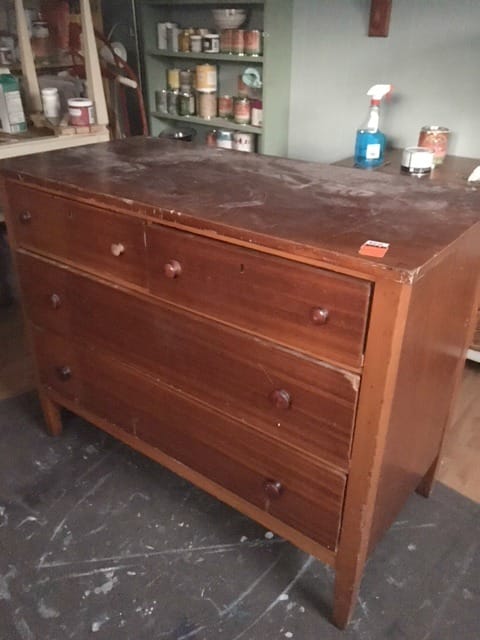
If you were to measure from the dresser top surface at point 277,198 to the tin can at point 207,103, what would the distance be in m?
1.26

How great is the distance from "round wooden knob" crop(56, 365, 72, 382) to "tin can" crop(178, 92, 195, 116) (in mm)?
1639

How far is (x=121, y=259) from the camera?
1137mm

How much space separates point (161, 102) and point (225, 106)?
371 mm

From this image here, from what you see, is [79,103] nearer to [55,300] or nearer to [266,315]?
[55,300]

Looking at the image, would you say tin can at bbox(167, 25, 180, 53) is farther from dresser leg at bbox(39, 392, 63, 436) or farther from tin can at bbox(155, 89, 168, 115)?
dresser leg at bbox(39, 392, 63, 436)

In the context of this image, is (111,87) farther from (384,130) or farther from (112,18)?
(384,130)

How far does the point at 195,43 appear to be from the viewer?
2520mm

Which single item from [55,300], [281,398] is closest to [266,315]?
[281,398]

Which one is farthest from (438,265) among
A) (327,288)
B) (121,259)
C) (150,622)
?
(150,622)

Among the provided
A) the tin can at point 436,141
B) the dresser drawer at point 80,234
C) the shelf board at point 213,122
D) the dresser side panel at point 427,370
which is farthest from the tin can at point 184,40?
the dresser side panel at point 427,370

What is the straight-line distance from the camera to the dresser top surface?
0.85 m

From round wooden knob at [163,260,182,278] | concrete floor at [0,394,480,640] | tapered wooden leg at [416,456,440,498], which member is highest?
round wooden knob at [163,260,182,278]

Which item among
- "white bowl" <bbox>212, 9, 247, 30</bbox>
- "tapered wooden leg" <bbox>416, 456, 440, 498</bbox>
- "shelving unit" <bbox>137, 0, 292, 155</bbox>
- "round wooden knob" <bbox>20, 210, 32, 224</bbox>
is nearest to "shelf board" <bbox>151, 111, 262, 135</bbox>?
"shelving unit" <bbox>137, 0, 292, 155</bbox>

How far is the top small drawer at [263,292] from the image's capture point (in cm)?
84
